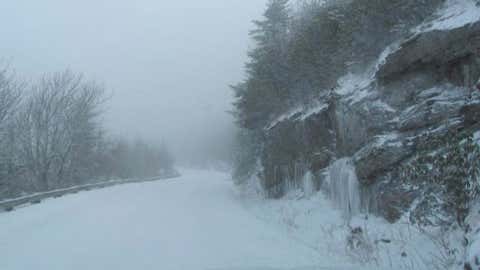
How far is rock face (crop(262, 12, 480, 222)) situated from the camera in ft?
20.6

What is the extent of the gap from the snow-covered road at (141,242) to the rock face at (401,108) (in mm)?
2557

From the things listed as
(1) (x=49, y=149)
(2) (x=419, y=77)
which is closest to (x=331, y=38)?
(2) (x=419, y=77)

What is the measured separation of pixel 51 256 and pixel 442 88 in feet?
29.1

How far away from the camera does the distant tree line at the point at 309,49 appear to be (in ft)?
33.8

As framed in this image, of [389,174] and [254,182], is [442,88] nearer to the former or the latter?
[389,174]

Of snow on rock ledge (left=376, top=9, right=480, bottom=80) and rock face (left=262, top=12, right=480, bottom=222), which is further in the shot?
snow on rock ledge (left=376, top=9, right=480, bottom=80)

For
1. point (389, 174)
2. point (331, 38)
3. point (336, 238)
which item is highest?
point (331, 38)

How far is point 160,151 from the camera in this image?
81.2m

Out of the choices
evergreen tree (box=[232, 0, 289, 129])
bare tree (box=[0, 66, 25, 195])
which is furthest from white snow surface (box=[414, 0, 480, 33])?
bare tree (box=[0, 66, 25, 195])

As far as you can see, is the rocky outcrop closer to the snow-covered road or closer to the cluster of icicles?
the cluster of icicles

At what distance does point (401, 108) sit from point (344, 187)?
2638 mm

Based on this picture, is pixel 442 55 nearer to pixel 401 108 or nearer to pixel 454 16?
pixel 454 16

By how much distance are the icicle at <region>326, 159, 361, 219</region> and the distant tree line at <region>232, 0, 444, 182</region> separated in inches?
152

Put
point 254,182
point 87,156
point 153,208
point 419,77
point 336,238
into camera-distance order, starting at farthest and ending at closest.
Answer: point 87,156 < point 254,182 < point 153,208 < point 419,77 < point 336,238
